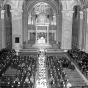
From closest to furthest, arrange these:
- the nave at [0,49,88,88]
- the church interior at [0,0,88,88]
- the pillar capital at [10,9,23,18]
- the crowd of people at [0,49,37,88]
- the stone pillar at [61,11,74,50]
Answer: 1. the crowd of people at [0,49,37,88]
2. the nave at [0,49,88,88]
3. the church interior at [0,0,88,88]
4. the pillar capital at [10,9,23,18]
5. the stone pillar at [61,11,74,50]

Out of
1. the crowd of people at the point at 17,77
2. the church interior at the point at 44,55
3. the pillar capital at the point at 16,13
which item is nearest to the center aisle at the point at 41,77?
the church interior at the point at 44,55

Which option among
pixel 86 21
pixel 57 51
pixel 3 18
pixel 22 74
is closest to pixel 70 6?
pixel 86 21

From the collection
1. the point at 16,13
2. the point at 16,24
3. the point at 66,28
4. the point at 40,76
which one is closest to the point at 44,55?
the point at 66,28

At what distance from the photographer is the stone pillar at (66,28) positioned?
118 ft

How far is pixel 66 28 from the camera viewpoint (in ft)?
119

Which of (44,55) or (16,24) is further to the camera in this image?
(16,24)

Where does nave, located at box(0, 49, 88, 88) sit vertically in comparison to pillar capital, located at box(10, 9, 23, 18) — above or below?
below

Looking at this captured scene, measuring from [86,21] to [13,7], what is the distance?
12.3m

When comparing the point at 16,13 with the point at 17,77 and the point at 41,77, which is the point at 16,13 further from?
the point at 17,77

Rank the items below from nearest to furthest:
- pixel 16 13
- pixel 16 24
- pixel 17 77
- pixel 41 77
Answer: pixel 17 77, pixel 41 77, pixel 16 13, pixel 16 24

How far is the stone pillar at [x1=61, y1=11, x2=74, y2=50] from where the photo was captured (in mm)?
35906

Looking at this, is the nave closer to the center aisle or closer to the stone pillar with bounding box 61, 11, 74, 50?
the center aisle

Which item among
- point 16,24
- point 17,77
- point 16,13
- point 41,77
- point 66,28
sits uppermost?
point 16,13

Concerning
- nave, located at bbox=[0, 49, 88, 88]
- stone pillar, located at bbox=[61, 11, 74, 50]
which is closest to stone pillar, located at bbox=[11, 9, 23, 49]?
stone pillar, located at bbox=[61, 11, 74, 50]
